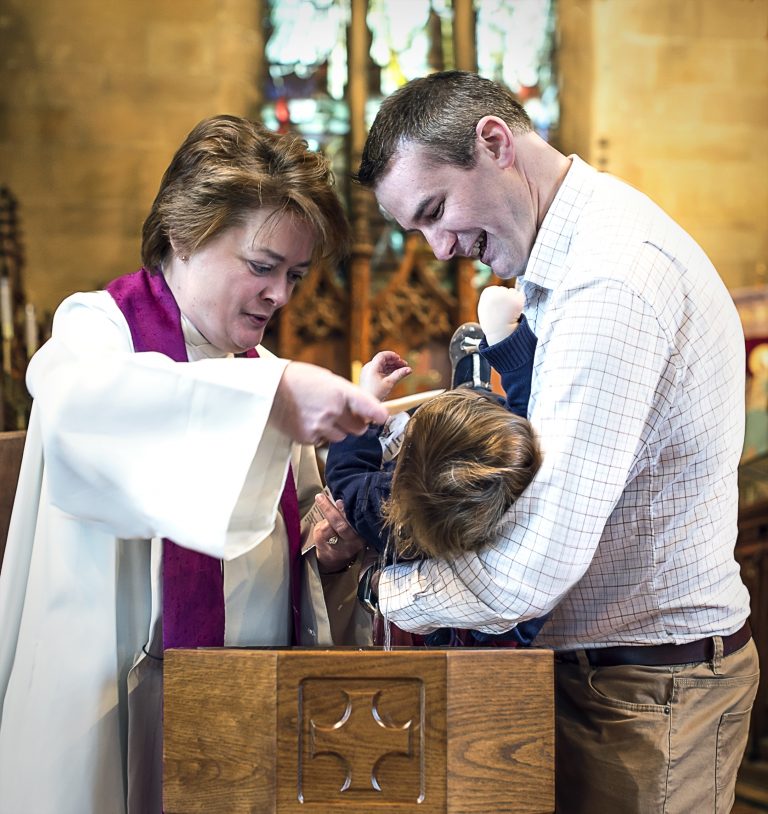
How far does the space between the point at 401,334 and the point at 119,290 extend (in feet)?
14.8

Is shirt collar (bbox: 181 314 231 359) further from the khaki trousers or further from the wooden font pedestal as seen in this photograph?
the khaki trousers

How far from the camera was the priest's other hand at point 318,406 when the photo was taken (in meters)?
1.51

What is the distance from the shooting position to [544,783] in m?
1.48

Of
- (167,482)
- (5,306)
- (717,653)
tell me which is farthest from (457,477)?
(5,306)

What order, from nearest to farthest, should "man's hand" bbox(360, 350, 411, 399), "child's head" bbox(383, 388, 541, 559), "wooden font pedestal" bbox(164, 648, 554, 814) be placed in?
"wooden font pedestal" bbox(164, 648, 554, 814), "child's head" bbox(383, 388, 541, 559), "man's hand" bbox(360, 350, 411, 399)

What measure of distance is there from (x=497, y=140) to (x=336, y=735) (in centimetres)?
99

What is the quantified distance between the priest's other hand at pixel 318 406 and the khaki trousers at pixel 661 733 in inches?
24.8

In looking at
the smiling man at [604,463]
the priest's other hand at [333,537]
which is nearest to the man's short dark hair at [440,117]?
the smiling man at [604,463]

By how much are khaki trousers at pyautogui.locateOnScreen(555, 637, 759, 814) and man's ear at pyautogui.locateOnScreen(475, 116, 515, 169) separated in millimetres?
866

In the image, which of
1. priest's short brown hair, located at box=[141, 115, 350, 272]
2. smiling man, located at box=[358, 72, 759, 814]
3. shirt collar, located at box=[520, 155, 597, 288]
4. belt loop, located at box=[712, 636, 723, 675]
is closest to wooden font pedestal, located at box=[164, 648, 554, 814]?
smiling man, located at box=[358, 72, 759, 814]

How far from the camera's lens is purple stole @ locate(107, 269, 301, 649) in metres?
1.86

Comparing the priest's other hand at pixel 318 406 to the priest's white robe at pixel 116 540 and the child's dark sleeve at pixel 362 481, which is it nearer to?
the priest's white robe at pixel 116 540

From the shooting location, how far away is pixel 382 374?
212cm

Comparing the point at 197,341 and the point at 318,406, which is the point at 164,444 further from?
the point at 197,341
